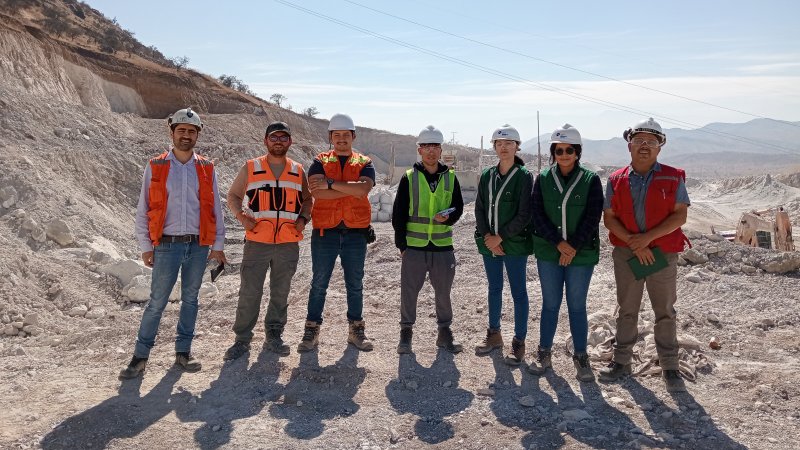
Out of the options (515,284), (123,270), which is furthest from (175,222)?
(123,270)

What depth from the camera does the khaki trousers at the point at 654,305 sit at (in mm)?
4482

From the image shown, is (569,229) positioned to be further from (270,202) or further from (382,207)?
(382,207)

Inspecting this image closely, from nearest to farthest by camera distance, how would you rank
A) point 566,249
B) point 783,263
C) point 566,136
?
point 566,249, point 566,136, point 783,263

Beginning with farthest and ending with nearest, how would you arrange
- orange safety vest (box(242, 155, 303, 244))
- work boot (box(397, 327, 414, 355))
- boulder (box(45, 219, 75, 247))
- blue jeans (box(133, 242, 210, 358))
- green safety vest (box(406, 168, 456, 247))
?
boulder (box(45, 219, 75, 247))
work boot (box(397, 327, 414, 355))
green safety vest (box(406, 168, 456, 247))
orange safety vest (box(242, 155, 303, 244))
blue jeans (box(133, 242, 210, 358))

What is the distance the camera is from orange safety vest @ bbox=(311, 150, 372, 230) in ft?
16.6

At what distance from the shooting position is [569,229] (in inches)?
180

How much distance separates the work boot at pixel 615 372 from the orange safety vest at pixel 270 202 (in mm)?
2747

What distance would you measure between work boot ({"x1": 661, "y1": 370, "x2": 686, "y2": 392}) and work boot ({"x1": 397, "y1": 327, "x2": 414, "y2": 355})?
6.83 ft

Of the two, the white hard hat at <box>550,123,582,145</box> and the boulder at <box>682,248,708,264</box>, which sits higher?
the white hard hat at <box>550,123,582,145</box>

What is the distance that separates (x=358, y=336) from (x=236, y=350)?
1065 mm

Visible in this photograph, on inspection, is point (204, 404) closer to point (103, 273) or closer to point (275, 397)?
point (275, 397)

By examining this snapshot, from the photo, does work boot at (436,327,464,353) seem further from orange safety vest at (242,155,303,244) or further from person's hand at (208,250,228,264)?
person's hand at (208,250,228,264)

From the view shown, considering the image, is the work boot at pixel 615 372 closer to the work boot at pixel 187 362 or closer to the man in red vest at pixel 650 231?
the man in red vest at pixel 650 231

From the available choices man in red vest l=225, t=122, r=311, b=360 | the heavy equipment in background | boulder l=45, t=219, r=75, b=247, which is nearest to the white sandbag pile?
the heavy equipment in background
